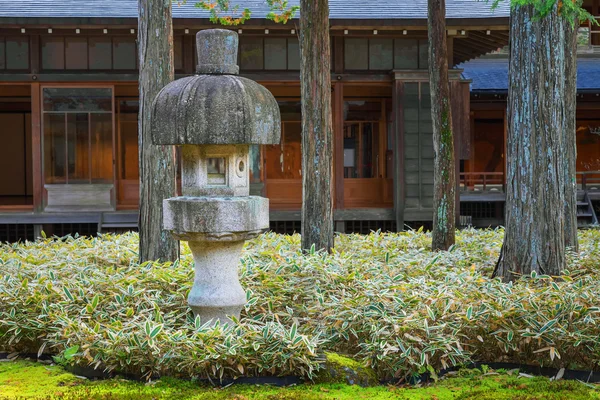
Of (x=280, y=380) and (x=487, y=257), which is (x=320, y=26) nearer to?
(x=487, y=257)

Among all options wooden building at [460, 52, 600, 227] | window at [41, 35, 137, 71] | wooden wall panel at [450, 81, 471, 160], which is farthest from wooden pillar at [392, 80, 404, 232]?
window at [41, 35, 137, 71]

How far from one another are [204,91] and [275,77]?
11.0 m

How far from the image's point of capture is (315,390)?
19.3 ft

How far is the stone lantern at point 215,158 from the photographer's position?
6367 millimetres

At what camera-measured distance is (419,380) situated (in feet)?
20.2

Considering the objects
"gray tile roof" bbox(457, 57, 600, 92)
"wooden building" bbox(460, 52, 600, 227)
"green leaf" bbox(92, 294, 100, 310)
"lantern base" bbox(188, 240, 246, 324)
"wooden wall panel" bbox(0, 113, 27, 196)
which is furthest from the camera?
"wooden wall panel" bbox(0, 113, 27, 196)

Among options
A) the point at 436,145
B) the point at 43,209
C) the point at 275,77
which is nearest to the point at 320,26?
the point at 436,145

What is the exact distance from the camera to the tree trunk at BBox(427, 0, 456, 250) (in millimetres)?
11211

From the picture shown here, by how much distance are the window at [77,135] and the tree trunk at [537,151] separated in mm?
11110

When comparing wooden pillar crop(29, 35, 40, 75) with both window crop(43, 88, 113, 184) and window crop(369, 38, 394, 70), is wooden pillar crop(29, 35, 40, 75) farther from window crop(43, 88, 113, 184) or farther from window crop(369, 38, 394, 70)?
window crop(369, 38, 394, 70)

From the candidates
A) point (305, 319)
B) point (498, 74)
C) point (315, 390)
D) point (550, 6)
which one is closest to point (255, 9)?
point (498, 74)

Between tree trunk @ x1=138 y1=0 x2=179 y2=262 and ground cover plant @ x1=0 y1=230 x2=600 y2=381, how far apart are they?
17.7 inches

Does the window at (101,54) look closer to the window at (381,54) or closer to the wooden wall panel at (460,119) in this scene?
the window at (381,54)

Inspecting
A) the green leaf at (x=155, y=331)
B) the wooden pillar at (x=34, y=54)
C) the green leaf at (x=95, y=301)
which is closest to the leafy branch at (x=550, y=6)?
the green leaf at (x=155, y=331)
